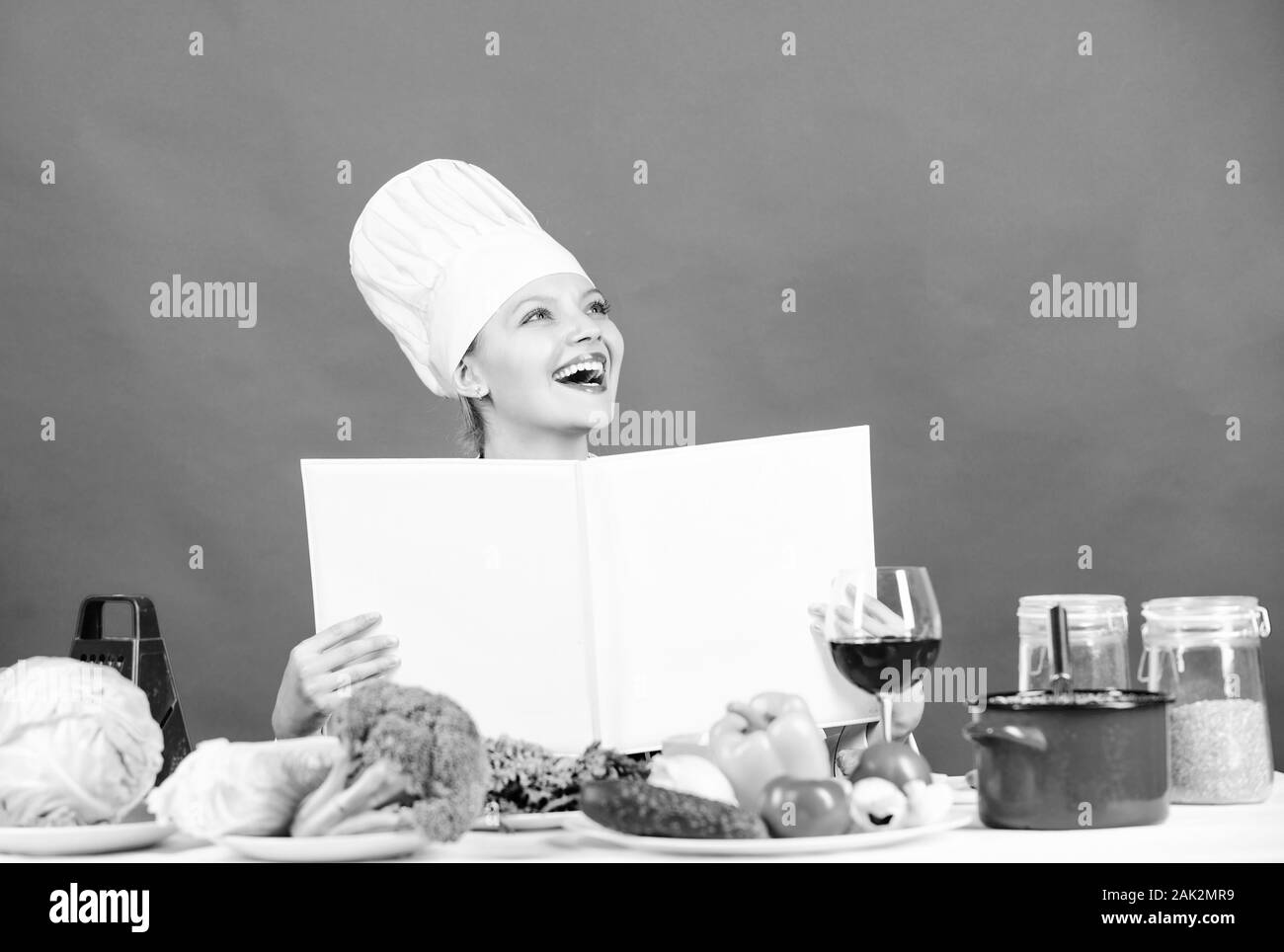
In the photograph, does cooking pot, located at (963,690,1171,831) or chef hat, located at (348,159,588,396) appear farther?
chef hat, located at (348,159,588,396)


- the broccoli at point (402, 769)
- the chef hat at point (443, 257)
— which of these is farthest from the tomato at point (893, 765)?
the chef hat at point (443, 257)

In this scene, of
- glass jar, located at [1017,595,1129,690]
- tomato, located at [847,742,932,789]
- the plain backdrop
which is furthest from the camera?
the plain backdrop

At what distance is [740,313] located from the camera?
3799 millimetres

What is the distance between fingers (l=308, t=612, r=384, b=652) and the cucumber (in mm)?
791

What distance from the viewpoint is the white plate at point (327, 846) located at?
124 centimetres

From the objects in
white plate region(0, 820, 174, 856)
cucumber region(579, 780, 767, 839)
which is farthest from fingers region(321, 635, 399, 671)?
cucumber region(579, 780, 767, 839)

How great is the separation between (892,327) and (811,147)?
21.0 inches

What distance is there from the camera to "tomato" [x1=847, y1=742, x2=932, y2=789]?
1.46m

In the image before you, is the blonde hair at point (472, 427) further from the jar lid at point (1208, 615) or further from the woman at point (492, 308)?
the jar lid at point (1208, 615)

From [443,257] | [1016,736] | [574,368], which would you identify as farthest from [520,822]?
[443,257]

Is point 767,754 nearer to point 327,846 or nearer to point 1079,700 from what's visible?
point 1079,700

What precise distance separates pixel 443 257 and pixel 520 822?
1624 mm

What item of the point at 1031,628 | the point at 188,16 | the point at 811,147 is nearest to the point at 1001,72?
the point at 811,147

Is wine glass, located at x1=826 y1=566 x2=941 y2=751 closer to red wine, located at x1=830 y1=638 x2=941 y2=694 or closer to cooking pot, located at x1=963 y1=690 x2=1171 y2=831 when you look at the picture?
red wine, located at x1=830 y1=638 x2=941 y2=694
